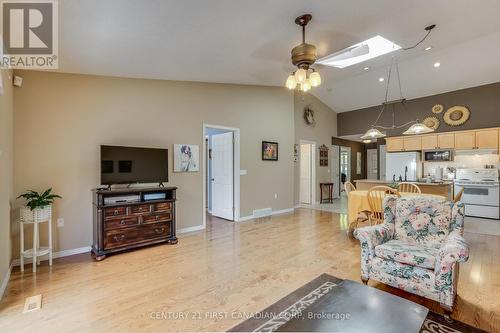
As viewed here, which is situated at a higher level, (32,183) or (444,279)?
(32,183)

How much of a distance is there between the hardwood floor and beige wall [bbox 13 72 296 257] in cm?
80

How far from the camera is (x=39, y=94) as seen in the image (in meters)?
3.15

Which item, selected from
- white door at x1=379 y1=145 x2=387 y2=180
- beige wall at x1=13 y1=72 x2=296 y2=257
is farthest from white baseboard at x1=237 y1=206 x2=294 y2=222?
white door at x1=379 y1=145 x2=387 y2=180

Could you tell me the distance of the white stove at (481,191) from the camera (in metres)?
5.59

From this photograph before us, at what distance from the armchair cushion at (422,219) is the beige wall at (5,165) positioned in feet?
13.4

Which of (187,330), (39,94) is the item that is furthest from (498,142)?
(39,94)

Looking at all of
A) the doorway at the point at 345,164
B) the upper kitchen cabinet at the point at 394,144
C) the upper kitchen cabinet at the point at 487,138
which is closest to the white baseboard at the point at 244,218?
the upper kitchen cabinet at the point at 394,144

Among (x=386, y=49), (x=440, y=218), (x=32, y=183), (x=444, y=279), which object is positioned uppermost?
(x=386, y=49)

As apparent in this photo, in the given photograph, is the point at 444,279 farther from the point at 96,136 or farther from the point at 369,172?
the point at 369,172

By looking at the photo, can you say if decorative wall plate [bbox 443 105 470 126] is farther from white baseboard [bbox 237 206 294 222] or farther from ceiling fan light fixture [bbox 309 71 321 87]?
ceiling fan light fixture [bbox 309 71 321 87]

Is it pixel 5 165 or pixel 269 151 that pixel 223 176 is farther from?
pixel 5 165

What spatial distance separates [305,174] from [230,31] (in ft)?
19.6

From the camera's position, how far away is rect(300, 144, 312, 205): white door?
7918mm

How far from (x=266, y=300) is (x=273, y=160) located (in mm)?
4077
